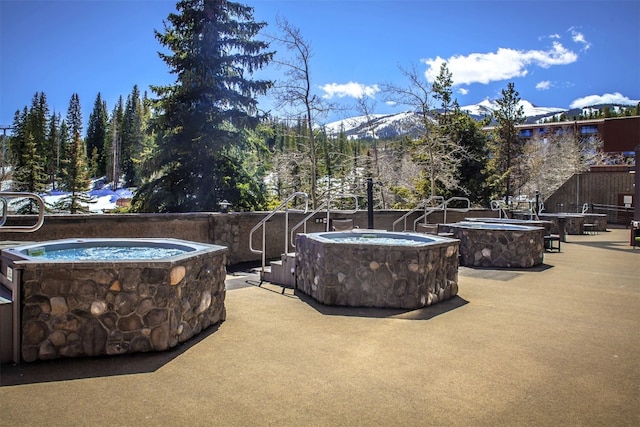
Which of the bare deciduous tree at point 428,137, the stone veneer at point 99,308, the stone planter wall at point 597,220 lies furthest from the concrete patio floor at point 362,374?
the stone planter wall at point 597,220

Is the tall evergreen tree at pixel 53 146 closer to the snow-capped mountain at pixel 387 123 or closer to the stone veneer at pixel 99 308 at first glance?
the snow-capped mountain at pixel 387 123

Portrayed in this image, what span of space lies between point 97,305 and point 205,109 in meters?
9.96

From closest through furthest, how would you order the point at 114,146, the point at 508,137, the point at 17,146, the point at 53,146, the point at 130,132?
the point at 508,137 → the point at 17,146 → the point at 53,146 → the point at 130,132 → the point at 114,146

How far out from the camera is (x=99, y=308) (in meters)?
3.23

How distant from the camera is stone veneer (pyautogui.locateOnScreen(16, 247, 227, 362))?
3.15 m

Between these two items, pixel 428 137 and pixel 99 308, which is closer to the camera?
pixel 99 308

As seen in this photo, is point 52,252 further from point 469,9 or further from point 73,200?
point 73,200

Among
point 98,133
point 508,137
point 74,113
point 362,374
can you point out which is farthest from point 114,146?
point 362,374

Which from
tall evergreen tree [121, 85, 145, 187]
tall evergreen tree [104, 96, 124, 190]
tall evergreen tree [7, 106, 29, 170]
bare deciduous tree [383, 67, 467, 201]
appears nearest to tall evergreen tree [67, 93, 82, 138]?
tall evergreen tree [104, 96, 124, 190]

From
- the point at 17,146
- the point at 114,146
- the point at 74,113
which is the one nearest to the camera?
the point at 17,146

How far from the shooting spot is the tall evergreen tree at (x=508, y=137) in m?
24.0

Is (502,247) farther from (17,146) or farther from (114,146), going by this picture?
(114,146)

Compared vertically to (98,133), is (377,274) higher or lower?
lower

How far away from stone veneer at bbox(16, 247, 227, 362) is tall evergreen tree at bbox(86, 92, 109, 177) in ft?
175
